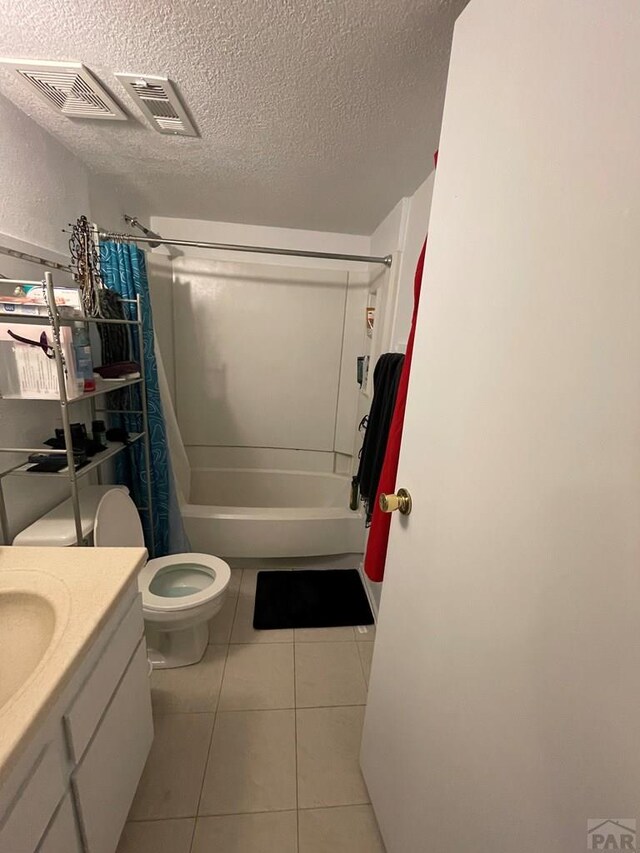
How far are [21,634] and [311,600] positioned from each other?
1.47 meters

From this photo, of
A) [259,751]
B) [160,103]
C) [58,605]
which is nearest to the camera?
[58,605]

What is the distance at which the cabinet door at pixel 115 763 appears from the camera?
2.50 feet

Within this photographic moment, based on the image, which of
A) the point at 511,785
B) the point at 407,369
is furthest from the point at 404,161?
the point at 511,785

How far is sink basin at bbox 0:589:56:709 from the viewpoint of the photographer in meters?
0.75

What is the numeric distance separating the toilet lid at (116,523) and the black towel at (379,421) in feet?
3.46

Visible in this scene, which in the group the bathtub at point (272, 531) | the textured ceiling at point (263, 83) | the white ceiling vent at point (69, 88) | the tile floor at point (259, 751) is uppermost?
the textured ceiling at point (263, 83)

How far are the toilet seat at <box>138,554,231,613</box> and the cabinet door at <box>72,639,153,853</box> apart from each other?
34 cm

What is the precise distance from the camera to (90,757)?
0.77m

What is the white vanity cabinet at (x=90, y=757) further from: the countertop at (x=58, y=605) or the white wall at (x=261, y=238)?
the white wall at (x=261, y=238)

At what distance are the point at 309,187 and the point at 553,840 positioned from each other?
2.20 m

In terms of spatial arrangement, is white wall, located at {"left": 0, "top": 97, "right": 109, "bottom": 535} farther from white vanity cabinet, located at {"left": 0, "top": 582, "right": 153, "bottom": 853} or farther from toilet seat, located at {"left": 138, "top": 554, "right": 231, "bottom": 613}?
white vanity cabinet, located at {"left": 0, "top": 582, "right": 153, "bottom": 853}

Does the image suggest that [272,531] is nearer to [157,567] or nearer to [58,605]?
[157,567]

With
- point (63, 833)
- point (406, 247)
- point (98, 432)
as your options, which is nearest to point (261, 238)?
point (406, 247)

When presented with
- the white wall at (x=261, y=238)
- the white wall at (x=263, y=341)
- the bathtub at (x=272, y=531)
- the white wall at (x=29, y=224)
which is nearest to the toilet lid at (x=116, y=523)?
the white wall at (x=29, y=224)
